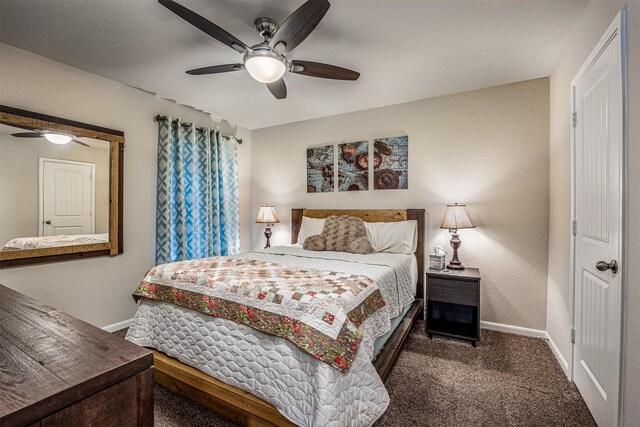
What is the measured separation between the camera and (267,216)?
403 centimetres

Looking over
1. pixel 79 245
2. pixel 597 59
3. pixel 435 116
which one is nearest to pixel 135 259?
pixel 79 245

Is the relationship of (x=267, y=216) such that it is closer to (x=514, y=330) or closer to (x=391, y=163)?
(x=391, y=163)

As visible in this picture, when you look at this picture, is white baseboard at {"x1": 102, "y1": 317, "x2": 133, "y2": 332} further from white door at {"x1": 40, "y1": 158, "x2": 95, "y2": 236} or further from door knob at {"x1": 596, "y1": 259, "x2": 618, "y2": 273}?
door knob at {"x1": 596, "y1": 259, "x2": 618, "y2": 273}

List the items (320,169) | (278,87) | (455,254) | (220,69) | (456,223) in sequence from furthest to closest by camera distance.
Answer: (320,169) → (455,254) → (456,223) → (278,87) → (220,69)

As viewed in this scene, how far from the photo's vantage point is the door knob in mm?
1407

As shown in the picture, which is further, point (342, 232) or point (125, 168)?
point (342, 232)

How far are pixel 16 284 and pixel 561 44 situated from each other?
4.77 m

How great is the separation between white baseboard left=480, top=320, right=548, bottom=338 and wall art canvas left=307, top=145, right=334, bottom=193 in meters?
2.37

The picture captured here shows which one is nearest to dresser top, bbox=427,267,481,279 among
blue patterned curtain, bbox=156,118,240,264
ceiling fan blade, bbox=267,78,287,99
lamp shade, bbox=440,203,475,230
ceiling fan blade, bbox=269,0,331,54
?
lamp shade, bbox=440,203,475,230

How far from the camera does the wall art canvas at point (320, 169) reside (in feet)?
12.7

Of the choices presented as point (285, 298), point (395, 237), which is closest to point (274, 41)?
point (285, 298)

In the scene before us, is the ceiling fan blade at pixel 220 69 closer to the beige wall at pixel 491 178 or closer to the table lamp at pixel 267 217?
the beige wall at pixel 491 178

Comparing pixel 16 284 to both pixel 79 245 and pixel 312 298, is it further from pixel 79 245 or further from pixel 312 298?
pixel 312 298

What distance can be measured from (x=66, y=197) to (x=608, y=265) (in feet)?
13.1
